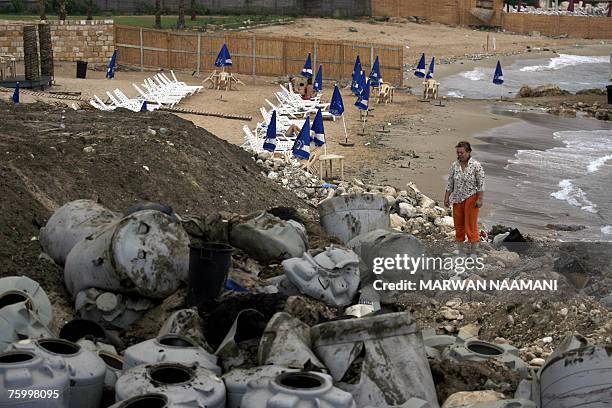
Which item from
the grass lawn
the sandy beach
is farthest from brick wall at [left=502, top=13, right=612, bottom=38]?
the sandy beach

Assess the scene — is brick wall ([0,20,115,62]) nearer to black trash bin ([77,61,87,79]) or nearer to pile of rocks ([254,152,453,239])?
black trash bin ([77,61,87,79])

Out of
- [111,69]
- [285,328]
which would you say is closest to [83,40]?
[111,69]

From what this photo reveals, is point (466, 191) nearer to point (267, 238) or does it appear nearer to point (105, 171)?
point (267, 238)

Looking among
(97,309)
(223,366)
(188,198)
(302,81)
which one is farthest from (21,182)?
(302,81)

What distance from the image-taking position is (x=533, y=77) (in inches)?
1933

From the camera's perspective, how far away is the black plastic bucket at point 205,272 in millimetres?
7738

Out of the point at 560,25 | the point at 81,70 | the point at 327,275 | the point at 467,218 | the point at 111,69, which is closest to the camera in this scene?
the point at 327,275

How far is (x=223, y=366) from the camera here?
22.2 ft

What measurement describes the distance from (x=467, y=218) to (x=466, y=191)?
353 mm

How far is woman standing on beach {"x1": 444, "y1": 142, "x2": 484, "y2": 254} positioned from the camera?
39.3 feet

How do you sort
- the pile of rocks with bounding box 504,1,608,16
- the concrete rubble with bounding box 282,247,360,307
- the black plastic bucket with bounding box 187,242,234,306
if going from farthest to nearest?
the pile of rocks with bounding box 504,1,608,16, the concrete rubble with bounding box 282,247,360,307, the black plastic bucket with bounding box 187,242,234,306

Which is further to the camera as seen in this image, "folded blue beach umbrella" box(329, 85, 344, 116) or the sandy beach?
"folded blue beach umbrella" box(329, 85, 344, 116)

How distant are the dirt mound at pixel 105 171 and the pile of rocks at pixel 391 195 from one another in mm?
604

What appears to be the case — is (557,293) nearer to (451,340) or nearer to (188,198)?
(451,340)
